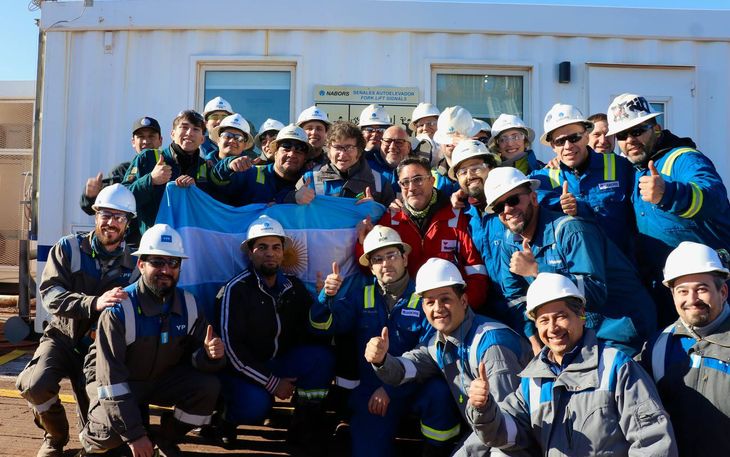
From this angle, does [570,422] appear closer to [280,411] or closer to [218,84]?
[280,411]

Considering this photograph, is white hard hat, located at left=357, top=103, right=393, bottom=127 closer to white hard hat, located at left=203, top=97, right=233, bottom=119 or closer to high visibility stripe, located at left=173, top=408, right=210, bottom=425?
white hard hat, located at left=203, top=97, right=233, bottom=119

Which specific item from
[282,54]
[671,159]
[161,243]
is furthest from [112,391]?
[282,54]

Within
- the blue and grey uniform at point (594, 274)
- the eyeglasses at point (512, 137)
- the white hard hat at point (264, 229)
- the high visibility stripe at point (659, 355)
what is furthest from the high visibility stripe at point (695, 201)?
the white hard hat at point (264, 229)

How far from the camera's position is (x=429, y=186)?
4.43m

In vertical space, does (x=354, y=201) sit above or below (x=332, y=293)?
above

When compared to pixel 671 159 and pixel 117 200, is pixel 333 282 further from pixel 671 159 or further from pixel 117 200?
pixel 671 159

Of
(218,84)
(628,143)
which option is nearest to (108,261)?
(218,84)

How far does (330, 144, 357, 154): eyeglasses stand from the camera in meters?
4.83

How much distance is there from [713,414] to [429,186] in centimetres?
223

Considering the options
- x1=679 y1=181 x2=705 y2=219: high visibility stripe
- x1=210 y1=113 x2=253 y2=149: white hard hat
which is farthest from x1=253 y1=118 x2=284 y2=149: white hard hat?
x1=679 y1=181 x2=705 y2=219: high visibility stripe

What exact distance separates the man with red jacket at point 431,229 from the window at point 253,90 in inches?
104

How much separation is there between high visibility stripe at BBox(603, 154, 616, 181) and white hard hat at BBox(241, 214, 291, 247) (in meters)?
2.30

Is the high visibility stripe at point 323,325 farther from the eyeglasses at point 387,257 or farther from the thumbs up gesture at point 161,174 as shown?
the thumbs up gesture at point 161,174

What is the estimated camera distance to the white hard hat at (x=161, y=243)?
4.05 meters
